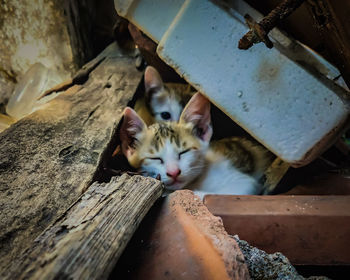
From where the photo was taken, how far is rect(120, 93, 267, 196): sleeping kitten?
56.0 inches

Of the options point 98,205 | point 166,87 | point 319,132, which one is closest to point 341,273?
point 319,132

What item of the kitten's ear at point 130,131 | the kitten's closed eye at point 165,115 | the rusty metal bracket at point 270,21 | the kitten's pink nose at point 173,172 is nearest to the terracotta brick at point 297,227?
the kitten's pink nose at point 173,172

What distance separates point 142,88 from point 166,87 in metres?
0.17

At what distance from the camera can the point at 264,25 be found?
108cm

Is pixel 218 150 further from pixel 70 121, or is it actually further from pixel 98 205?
pixel 98 205

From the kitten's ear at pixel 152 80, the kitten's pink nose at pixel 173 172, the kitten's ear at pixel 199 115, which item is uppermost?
the kitten's ear at pixel 199 115

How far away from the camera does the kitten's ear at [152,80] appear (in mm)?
1777

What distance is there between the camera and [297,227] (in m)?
1.11

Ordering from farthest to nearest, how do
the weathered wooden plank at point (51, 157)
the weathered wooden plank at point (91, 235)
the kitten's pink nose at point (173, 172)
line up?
the kitten's pink nose at point (173, 172) → the weathered wooden plank at point (51, 157) → the weathered wooden plank at point (91, 235)

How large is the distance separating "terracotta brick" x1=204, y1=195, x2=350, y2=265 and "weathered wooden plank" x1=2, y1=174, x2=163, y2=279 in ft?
1.34

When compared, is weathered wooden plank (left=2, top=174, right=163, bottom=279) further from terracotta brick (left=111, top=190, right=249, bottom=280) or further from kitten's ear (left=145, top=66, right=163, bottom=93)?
kitten's ear (left=145, top=66, right=163, bottom=93)

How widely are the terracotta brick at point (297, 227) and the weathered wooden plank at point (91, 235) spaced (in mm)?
409

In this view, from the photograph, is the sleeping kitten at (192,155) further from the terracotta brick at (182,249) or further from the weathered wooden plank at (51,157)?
the terracotta brick at (182,249)

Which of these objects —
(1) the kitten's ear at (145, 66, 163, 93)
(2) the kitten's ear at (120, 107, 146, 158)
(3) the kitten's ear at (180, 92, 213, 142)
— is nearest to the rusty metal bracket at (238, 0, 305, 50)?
(3) the kitten's ear at (180, 92, 213, 142)
